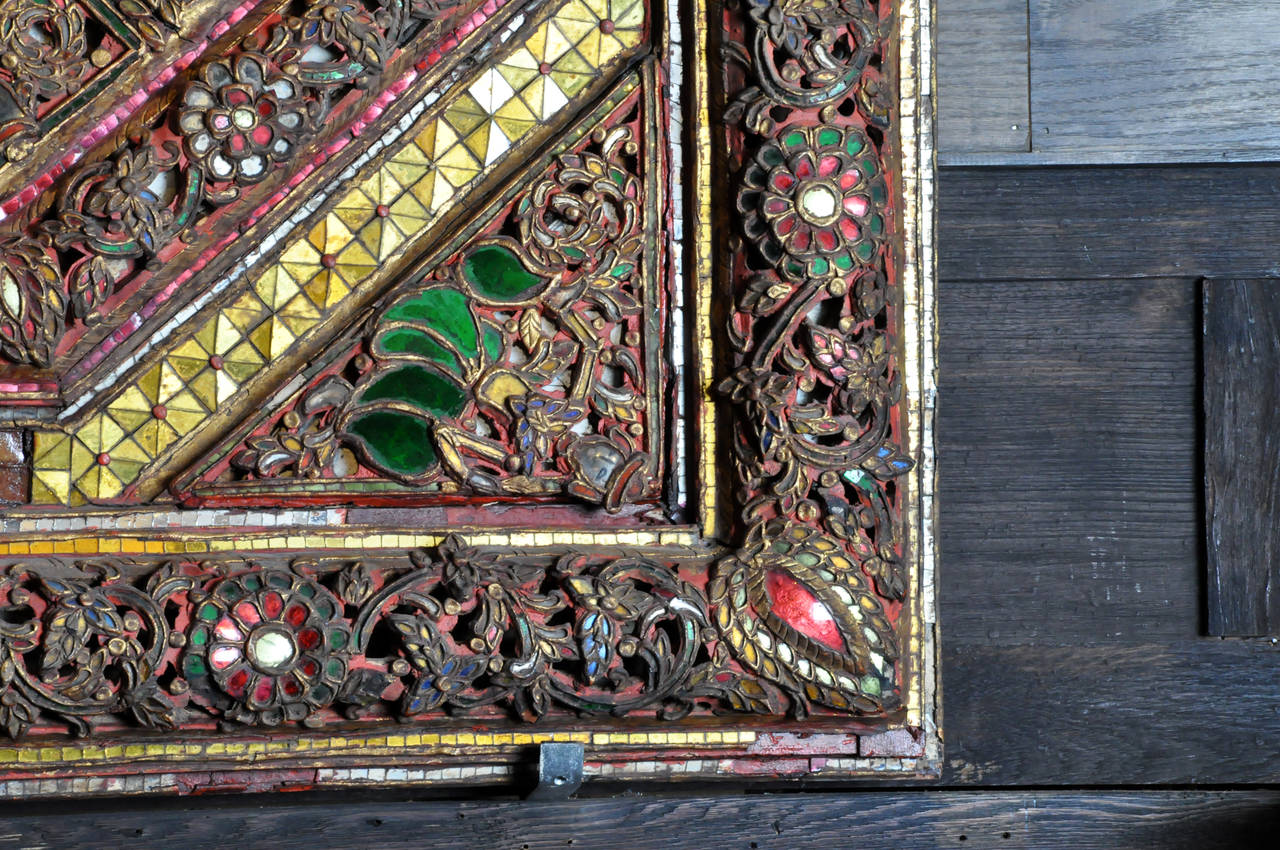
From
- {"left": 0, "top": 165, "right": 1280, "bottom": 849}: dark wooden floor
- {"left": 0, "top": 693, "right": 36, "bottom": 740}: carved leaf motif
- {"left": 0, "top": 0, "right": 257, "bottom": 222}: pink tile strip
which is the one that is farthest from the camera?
{"left": 0, "top": 165, "right": 1280, "bottom": 849}: dark wooden floor

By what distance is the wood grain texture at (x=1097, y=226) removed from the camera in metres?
1.70

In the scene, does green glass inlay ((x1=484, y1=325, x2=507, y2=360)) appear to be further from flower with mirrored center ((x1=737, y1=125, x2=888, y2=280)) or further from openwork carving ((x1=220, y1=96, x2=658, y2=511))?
flower with mirrored center ((x1=737, y1=125, x2=888, y2=280))

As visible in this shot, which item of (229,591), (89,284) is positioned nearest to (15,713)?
(229,591)

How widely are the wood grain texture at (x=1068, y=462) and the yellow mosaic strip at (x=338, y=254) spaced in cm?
52

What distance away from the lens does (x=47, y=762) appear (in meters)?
1.41

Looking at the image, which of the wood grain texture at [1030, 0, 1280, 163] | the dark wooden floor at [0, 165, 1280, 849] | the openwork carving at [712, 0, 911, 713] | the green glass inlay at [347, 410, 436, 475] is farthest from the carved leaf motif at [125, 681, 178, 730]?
the wood grain texture at [1030, 0, 1280, 163]

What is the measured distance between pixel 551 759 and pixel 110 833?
0.47m

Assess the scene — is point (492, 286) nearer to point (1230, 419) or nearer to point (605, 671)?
point (605, 671)

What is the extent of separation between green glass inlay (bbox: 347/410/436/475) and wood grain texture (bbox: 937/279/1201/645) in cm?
61

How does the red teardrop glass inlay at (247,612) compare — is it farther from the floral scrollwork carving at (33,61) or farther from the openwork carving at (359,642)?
the floral scrollwork carving at (33,61)

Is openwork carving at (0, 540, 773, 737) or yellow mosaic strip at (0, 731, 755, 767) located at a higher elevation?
openwork carving at (0, 540, 773, 737)

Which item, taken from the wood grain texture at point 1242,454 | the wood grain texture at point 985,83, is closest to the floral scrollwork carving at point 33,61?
the wood grain texture at point 985,83

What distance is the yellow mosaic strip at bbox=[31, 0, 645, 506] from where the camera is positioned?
149 cm

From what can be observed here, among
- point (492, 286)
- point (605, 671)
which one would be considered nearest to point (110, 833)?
point (605, 671)
